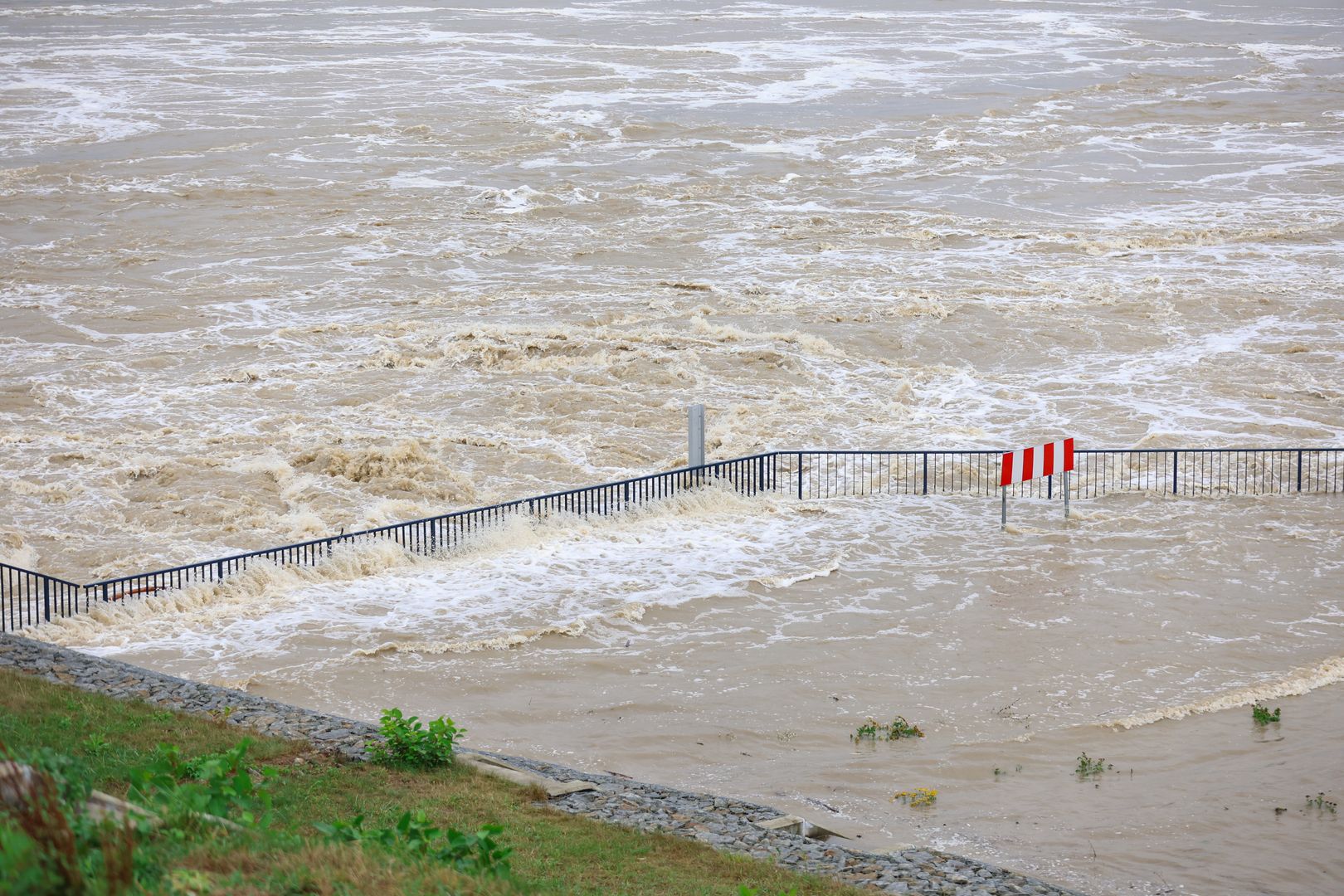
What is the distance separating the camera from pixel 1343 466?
1123 inches

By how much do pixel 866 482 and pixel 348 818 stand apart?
18470 mm

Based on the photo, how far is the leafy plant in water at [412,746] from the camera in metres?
12.8

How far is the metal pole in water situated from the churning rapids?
1103 mm

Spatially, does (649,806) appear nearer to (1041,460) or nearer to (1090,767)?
(1090,767)

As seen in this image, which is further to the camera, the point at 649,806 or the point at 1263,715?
the point at 1263,715

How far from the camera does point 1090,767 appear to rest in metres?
15.3

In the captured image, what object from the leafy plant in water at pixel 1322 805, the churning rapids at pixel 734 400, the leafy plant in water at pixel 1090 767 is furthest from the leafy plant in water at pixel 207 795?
the leafy plant in water at pixel 1322 805

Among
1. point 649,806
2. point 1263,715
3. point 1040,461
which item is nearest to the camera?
point 649,806

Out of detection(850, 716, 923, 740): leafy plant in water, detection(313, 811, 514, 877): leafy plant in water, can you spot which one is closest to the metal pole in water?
detection(850, 716, 923, 740): leafy plant in water

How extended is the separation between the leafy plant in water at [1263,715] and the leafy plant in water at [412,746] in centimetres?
968

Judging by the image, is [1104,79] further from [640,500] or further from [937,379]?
[640,500]

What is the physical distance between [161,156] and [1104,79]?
51872mm

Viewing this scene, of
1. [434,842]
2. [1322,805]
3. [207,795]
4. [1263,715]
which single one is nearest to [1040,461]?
[1263,715]

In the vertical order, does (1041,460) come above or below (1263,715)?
above
